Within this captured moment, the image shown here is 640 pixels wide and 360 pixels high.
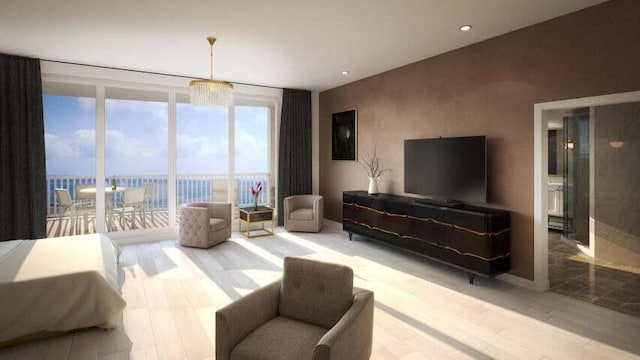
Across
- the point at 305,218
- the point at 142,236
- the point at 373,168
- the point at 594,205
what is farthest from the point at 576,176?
the point at 142,236

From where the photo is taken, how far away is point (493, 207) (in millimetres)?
3961

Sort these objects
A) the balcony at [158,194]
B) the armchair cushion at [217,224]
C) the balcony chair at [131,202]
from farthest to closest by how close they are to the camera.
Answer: the balcony at [158,194], the balcony chair at [131,202], the armchair cushion at [217,224]

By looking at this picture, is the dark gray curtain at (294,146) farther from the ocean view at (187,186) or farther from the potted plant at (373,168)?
the potted plant at (373,168)

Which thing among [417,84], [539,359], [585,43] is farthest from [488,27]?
[539,359]

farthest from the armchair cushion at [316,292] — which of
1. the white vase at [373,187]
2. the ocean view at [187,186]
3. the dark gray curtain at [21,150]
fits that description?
the ocean view at [187,186]

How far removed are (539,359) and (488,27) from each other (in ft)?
10.2

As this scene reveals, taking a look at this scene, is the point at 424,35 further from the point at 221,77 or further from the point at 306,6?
the point at 221,77

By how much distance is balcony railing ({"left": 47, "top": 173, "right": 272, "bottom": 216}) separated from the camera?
6.65 metres

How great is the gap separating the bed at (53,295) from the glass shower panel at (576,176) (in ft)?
20.0

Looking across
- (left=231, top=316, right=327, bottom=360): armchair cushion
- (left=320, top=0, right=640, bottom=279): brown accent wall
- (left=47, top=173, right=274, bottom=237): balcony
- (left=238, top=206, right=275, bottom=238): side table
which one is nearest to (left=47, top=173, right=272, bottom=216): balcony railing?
(left=47, top=173, right=274, bottom=237): balcony

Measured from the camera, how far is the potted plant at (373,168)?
547cm

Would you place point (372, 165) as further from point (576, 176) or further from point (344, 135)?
point (576, 176)

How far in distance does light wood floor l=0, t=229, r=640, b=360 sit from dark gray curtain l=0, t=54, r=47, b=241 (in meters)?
1.46

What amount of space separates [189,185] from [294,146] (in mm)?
2540
